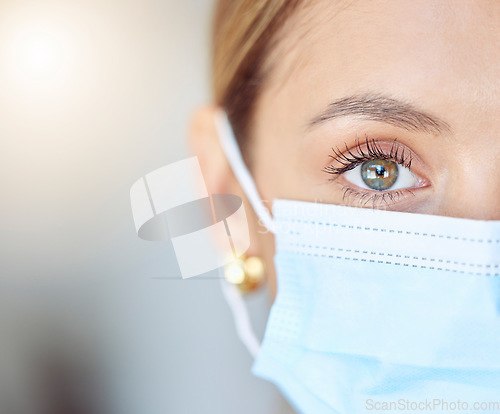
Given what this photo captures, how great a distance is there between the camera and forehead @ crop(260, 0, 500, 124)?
0.77m

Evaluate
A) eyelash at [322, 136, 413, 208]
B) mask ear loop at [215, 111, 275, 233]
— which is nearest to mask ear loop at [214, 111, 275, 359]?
mask ear loop at [215, 111, 275, 233]

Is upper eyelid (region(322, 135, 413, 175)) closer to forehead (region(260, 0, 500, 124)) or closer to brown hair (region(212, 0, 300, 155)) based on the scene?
forehead (region(260, 0, 500, 124))

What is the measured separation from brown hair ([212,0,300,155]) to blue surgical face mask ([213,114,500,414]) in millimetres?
239

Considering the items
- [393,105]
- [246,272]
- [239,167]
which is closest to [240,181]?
[239,167]

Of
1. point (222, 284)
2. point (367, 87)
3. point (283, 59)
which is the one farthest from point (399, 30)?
point (222, 284)

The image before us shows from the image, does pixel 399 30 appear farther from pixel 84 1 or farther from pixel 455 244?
pixel 84 1

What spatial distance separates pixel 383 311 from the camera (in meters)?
0.87

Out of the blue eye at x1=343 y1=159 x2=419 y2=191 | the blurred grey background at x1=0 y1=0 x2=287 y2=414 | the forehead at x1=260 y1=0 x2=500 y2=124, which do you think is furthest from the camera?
the blurred grey background at x1=0 y1=0 x2=287 y2=414

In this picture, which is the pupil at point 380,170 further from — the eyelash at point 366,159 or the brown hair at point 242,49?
the brown hair at point 242,49

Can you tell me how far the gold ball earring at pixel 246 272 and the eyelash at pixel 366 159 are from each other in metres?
0.35

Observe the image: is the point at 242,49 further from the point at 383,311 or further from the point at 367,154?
the point at 383,311

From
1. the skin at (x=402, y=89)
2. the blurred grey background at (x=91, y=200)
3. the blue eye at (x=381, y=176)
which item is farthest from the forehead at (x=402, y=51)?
the blurred grey background at (x=91, y=200)

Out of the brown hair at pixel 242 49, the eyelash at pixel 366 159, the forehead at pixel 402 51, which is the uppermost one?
the brown hair at pixel 242 49

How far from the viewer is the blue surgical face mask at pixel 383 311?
81cm
